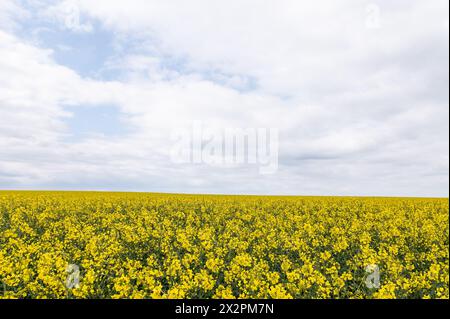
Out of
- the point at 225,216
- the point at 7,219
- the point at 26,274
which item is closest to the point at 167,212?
the point at 225,216

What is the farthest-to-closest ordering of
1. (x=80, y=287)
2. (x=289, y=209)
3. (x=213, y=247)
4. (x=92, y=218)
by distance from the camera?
(x=289, y=209) < (x=92, y=218) < (x=213, y=247) < (x=80, y=287)

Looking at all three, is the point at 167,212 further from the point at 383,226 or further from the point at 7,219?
the point at 383,226

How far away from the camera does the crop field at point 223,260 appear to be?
827 centimetres

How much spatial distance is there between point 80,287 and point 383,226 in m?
13.6

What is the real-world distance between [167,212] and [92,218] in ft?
15.7

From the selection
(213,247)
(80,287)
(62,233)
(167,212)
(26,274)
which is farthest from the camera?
(167,212)

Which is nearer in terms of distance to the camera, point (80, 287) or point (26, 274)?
point (80, 287)

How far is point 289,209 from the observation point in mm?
22406

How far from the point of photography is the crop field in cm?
827

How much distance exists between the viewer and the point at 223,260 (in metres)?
10.8
